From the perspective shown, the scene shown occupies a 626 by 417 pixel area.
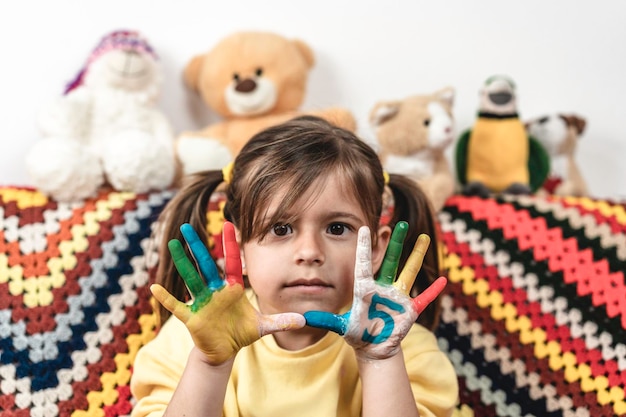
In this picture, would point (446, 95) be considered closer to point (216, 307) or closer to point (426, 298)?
point (426, 298)

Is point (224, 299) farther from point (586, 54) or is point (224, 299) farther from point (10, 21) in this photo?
point (586, 54)

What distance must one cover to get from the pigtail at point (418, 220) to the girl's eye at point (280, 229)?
0.28m

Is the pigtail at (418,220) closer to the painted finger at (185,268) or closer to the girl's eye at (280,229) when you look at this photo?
the girl's eye at (280,229)

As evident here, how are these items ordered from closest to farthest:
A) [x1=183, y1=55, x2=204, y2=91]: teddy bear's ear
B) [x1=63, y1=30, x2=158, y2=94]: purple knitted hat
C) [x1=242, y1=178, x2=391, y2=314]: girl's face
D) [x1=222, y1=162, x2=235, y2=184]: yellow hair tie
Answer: [x1=242, y1=178, x2=391, y2=314]: girl's face < [x1=222, y1=162, x2=235, y2=184]: yellow hair tie < [x1=63, y1=30, x2=158, y2=94]: purple knitted hat < [x1=183, y1=55, x2=204, y2=91]: teddy bear's ear

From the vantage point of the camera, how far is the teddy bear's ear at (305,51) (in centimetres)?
144

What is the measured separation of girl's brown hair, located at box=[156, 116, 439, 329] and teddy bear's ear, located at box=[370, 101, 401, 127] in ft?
1.01

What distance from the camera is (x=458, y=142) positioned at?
1456mm

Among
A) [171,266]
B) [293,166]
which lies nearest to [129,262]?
[171,266]

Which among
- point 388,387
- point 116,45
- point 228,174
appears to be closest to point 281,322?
point 388,387

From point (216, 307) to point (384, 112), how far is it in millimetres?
722

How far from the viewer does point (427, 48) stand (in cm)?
155

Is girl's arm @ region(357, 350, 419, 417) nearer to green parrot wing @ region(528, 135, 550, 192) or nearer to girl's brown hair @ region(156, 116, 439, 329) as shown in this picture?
girl's brown hair @ region(156, 116, 439, 329)

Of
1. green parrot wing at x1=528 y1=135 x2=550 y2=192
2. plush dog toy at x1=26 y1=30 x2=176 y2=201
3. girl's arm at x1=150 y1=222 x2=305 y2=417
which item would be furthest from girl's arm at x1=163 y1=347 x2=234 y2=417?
green parrot wing at x1=528 y1=135 x2=550 y2=192

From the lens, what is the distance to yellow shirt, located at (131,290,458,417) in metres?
0.92
